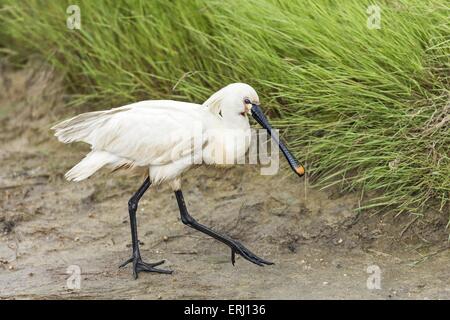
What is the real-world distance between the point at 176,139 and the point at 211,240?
2.67 feet

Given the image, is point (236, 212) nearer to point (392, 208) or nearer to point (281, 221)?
point (281, 221)

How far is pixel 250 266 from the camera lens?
16.3ft

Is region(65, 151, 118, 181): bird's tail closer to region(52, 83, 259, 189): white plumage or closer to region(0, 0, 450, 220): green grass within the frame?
region(52, 83, 259, 189): white plumage

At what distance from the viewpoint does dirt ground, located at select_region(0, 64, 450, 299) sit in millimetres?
4691

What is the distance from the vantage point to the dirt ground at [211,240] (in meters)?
4.69

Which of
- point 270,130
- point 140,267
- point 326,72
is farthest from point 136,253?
point 326,72

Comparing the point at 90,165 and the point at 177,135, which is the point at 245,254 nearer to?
the point at 177,135

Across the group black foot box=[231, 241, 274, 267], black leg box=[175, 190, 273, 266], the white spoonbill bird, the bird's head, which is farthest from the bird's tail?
black foot box=[231, 241, 274, 267]

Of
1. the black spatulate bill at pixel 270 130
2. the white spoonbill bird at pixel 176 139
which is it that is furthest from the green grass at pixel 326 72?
the white spoonbill bird at pixel 176 139

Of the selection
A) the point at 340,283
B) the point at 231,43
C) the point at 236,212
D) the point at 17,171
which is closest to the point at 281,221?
the point at 236,212

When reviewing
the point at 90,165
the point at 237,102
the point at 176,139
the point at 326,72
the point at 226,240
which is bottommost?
the point at 226,240

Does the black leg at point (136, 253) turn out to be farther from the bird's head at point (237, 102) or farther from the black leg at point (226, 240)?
the bird's head at point (237, 102)

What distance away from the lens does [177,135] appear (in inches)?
187

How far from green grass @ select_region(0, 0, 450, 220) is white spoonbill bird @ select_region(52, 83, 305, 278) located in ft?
1.58
